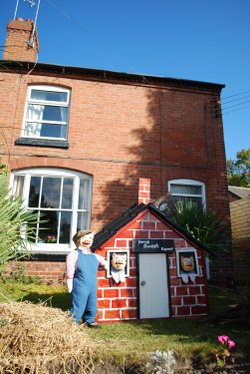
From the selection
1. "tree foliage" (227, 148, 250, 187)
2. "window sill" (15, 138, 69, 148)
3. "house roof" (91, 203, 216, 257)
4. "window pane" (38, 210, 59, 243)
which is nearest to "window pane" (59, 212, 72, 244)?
"window pane" (38, 210, 59, 243)

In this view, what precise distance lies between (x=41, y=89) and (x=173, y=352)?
8.67 m

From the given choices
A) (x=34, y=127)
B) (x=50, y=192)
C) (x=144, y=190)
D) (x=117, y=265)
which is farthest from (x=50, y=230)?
(x=117, y=265)

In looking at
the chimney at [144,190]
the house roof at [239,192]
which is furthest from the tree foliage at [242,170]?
the chimney at [144,190]

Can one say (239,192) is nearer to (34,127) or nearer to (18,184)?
(34,127)

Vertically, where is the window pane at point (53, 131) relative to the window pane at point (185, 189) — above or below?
above

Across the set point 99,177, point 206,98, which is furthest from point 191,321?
point 206,98

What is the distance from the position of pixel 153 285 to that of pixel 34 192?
16.9 feet

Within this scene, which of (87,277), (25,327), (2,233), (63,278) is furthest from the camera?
(63,278)

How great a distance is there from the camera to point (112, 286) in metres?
3.95

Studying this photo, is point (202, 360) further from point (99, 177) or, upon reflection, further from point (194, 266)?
point (99, 177)

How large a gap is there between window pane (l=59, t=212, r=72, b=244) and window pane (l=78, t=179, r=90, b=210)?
0.45 metres

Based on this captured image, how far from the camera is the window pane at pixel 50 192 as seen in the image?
7.96 m

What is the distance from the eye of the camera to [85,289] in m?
3.50

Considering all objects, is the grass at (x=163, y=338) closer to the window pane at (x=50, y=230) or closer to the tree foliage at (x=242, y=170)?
the window pane at (x=50, y=230)
